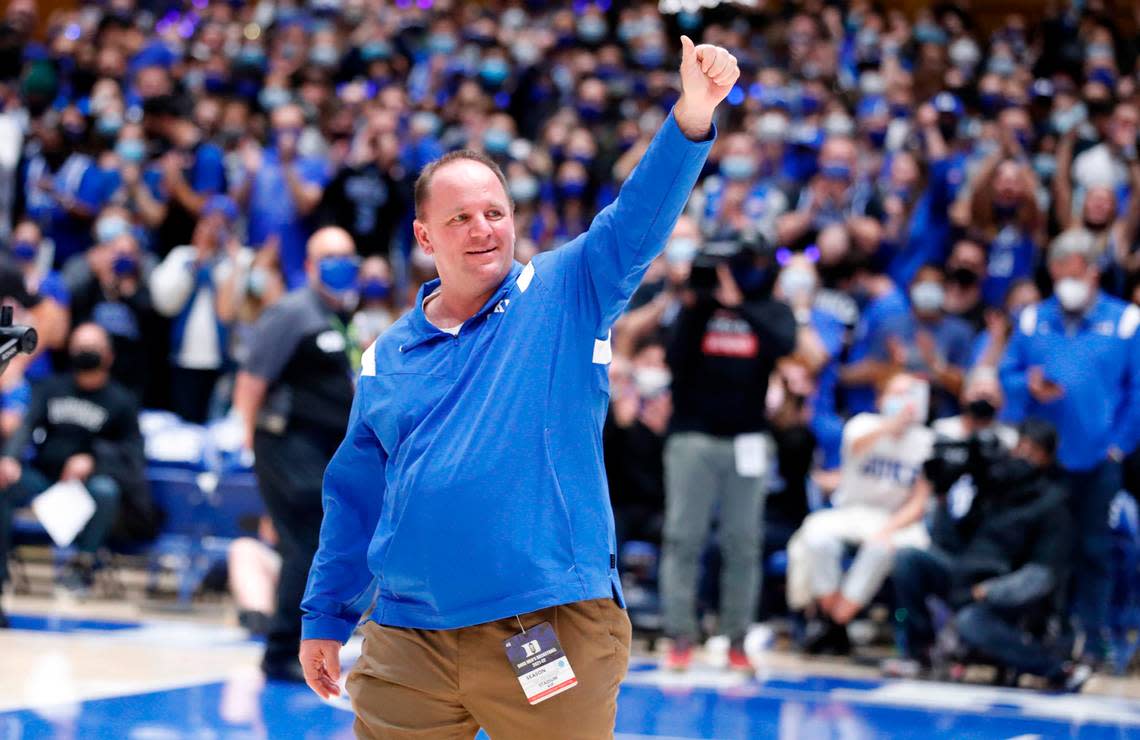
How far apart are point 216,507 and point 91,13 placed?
9418 millimetres

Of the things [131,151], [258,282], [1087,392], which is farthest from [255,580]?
[131,151]

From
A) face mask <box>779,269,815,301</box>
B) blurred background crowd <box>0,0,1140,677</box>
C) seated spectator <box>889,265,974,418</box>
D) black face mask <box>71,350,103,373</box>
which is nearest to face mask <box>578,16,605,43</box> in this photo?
blurred background crowd <box>0,0,1140,677</box>

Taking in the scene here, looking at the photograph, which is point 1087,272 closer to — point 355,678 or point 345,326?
point 345,326

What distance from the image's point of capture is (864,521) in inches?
390

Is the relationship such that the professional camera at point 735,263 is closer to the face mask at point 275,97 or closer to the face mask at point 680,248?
the face mask at point 680,248

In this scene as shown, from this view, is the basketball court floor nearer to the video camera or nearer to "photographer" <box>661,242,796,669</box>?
"photographer" <box>661,242,796,669</box>

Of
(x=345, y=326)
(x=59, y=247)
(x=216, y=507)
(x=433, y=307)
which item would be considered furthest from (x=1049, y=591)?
(x=59, y=247)

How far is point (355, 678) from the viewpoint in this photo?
3.39 m

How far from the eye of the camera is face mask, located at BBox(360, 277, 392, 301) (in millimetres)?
11227

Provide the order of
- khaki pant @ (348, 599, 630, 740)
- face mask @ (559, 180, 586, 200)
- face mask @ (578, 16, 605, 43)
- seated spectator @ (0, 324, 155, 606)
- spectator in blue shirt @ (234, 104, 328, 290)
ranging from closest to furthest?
khaki pant @ (348, 599, 630, 740), seated spectator @ (0, 324, 155, 606), face mask @ (559, 180, 586, 200), spectator in blue shirt @ (234, 104, 328, 290), face mask @ (578, 16, 605, 43)

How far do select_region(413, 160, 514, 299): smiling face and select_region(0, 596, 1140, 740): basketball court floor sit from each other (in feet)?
12.7

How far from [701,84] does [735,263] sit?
613cm

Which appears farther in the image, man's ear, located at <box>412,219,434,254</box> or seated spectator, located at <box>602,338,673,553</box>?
seated spectator, located at <box>602,338,673,553</box>

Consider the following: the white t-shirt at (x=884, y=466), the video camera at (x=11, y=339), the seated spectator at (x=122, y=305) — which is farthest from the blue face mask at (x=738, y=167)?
the video camera at (x=11, y=339)
